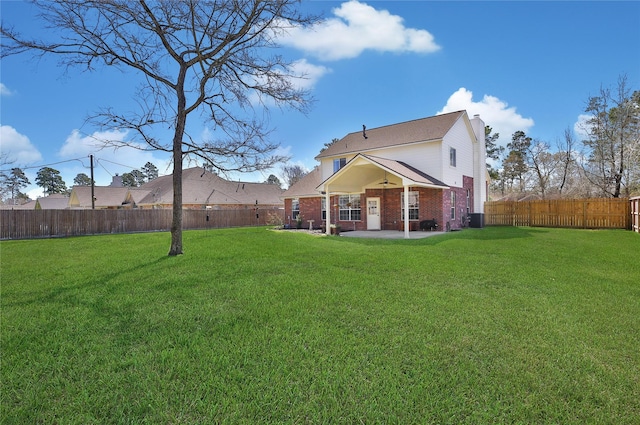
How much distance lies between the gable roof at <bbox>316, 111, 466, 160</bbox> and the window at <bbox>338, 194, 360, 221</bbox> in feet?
11.0

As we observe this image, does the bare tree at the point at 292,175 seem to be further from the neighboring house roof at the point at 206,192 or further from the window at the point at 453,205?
the window at the point at 453,205

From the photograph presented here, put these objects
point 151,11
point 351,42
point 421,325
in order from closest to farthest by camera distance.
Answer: point 421,325, point 151,11, point 351,42

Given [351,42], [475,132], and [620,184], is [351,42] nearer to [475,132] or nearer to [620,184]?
[475,132]

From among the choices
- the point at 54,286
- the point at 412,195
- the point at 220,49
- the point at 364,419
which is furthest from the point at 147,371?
the point at 412,195

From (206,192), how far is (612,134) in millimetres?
36448

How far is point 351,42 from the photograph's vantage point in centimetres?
1303

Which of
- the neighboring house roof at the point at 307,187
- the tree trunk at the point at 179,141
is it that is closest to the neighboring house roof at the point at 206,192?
the neighboring house roof at the point at 307,187

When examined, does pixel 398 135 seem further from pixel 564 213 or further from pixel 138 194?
pixel 138 194

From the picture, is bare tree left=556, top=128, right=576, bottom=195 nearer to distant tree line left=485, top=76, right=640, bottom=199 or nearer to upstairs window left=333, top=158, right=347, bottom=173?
distant tree line left=485, top=76, right=640, bottom=199

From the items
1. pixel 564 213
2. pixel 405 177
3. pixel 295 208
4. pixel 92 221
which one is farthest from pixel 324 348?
pixel 564 213

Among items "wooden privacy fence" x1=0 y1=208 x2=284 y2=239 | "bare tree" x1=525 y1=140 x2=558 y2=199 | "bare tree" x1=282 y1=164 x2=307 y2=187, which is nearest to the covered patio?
"wooden privacy fence" x1=0 y1=208 x2=284 y2=239

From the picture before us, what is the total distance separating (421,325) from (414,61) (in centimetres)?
1285

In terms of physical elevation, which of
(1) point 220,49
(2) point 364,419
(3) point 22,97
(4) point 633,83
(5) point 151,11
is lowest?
(2) point 364,419

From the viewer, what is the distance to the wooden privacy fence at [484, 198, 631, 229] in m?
19.0
